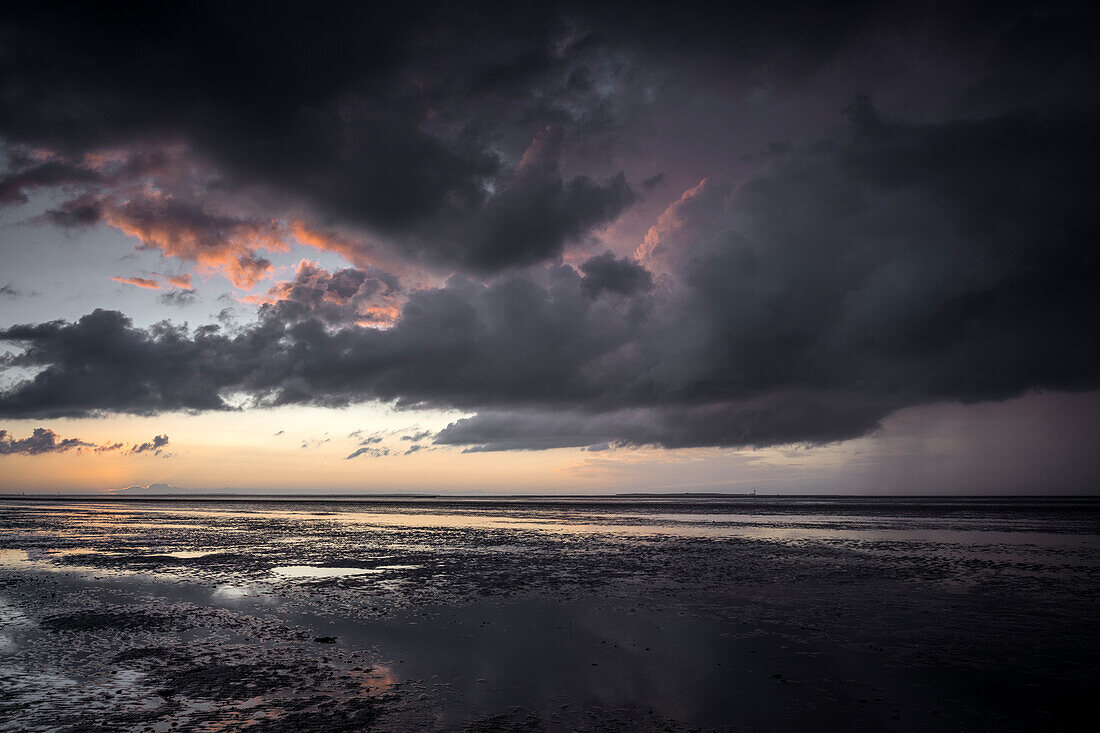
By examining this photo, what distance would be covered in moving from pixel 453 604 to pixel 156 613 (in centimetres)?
940

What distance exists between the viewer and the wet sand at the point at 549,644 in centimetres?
1020

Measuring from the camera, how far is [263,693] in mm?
11070

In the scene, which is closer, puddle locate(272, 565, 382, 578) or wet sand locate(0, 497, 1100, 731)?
wet sand locate(0, 497, 1100, 731)

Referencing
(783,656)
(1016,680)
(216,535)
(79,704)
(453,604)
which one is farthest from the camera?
(216,535)

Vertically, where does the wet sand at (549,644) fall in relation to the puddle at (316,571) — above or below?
above

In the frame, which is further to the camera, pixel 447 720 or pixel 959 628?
pixel 959 628

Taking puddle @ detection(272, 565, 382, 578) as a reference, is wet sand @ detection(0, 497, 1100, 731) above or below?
above

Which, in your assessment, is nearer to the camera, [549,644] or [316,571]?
[549,644]

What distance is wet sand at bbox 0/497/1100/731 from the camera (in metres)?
10.2

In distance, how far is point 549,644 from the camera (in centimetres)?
1467

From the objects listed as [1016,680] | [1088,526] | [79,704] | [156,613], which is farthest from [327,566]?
[1088,526]

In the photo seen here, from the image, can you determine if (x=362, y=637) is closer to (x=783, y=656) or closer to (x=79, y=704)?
(x=79, y=704)

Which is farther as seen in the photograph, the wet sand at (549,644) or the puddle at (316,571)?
the puddle at (316,571)

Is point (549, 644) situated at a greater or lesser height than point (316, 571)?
greater
